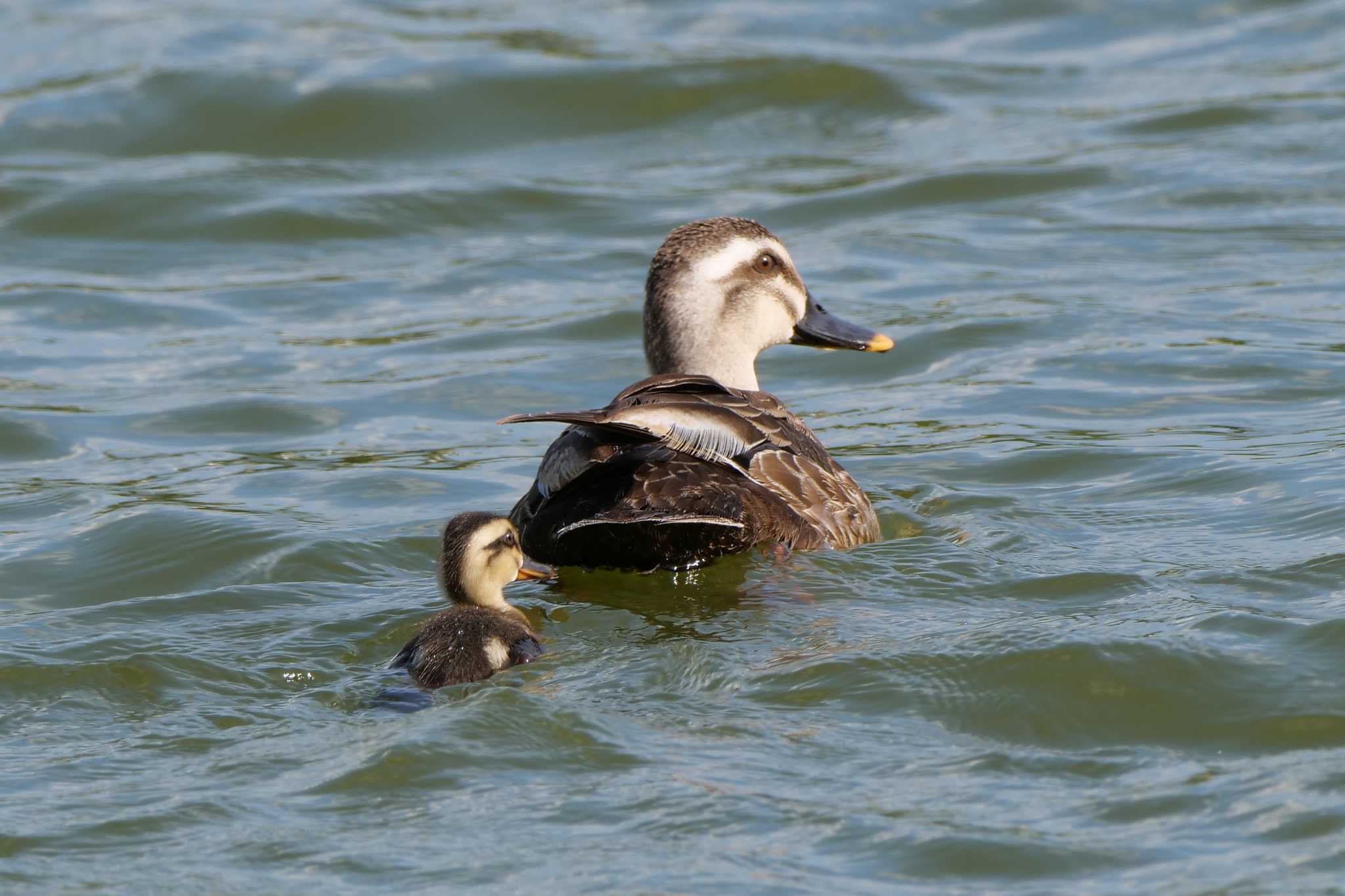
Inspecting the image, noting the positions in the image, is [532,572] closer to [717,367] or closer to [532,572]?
[532,572]

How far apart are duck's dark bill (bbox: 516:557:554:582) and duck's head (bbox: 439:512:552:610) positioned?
0.11m

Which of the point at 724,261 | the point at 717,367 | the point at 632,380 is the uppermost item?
the point at 724,261

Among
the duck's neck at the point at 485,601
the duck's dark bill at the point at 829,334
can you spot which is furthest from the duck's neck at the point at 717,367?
the duck's neck at the point at 485,601

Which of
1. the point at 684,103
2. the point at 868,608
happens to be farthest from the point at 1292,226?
the point at 868,608

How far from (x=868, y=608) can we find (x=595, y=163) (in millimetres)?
9690

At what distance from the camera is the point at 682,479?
22.6 feet

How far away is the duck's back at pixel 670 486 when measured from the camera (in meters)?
6.82

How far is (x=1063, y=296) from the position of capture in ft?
40.5

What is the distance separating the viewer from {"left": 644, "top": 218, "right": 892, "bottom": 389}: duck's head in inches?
333

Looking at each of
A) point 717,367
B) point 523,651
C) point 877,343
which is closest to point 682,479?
point 523,651

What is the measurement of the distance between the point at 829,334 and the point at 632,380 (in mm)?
2472

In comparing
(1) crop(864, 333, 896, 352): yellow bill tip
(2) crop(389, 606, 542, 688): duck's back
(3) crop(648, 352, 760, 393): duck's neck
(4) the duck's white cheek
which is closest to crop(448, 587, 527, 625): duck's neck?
(2) crop(389, 606, 542, 688): duck's back

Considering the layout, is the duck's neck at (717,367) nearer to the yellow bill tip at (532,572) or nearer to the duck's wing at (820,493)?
the duck's wing at (820,493)

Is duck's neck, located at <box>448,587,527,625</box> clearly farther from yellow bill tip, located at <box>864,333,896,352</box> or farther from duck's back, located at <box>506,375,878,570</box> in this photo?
yellow bill tip, located at <box>864,333,896,352</box>
